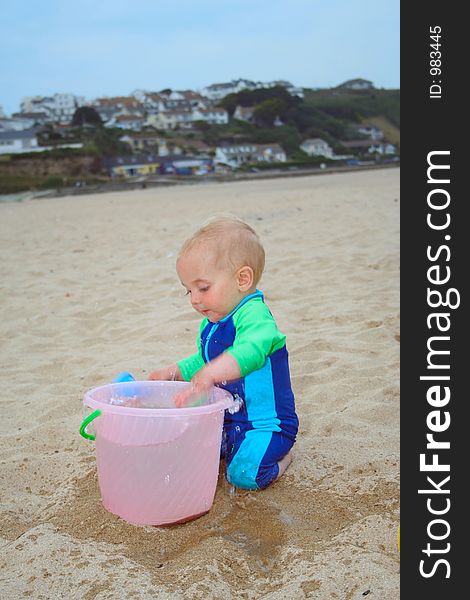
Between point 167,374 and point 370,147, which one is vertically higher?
point 370,147

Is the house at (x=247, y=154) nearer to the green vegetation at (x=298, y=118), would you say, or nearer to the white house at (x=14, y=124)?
the green vegetation at (x=298, y=118)

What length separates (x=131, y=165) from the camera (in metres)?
44.8

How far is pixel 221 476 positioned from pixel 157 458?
0.44 metres

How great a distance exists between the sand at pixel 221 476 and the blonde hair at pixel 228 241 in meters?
0.77

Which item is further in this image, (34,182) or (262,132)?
(262,132)

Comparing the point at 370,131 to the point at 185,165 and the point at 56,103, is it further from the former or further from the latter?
the point at 56,103

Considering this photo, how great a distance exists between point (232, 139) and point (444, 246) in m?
59.9

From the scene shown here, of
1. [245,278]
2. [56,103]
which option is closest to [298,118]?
[56,103]

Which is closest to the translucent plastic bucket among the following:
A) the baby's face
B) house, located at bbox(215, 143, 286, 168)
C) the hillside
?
the baby's face

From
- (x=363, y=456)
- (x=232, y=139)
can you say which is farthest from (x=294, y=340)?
(x=232, y=139)

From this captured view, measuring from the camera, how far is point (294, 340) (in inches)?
143

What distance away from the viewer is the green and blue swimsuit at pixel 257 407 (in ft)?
6.90

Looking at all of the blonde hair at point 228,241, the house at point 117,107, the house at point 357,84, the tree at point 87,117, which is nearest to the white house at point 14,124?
the tree at point 87,117

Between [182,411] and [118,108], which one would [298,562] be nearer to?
[182,411]
